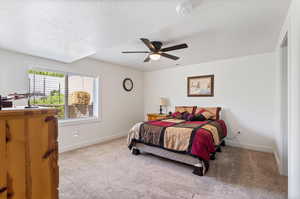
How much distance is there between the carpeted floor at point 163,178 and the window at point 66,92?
1206 millimetres

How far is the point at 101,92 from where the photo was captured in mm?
4230

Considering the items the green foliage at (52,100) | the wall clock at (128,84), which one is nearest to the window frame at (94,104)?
the green foliage at (52,100)

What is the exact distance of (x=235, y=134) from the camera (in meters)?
3.83

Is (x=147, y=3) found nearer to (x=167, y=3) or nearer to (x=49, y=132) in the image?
(x=167, y=3)

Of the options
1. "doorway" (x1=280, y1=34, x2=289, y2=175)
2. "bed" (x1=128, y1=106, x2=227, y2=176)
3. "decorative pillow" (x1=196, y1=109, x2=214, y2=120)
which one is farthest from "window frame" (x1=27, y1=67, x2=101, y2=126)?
"doorway" (x1=280, y1=34, x2=289, y2=175)

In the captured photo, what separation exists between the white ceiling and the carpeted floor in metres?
2.20

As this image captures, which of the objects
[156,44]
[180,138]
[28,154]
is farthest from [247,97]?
[28,154]

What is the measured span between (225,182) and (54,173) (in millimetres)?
2270

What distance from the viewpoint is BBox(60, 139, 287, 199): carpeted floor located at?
1.89m

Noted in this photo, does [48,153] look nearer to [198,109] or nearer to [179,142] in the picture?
[179,142]

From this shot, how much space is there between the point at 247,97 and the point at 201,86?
3.99ft

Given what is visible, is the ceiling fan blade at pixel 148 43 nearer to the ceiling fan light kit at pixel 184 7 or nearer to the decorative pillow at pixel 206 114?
the ceiling fan light kit at pixel 184 7

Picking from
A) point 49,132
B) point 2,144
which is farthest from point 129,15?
point 2,144

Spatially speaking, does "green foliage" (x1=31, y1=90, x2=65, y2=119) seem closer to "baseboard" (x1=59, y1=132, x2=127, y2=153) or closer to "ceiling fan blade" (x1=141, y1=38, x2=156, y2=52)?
"baseboard" (x1=59, y1=132, x2=127, y2=153)
